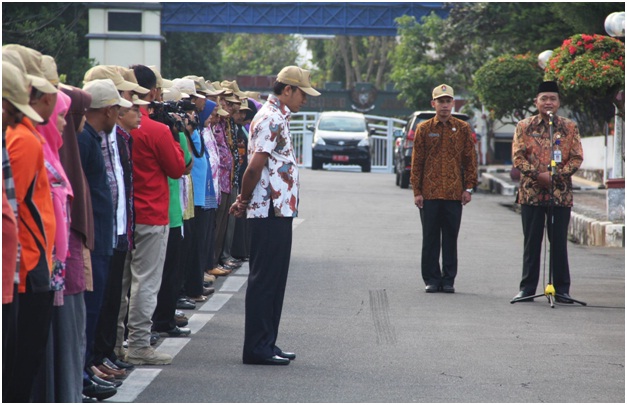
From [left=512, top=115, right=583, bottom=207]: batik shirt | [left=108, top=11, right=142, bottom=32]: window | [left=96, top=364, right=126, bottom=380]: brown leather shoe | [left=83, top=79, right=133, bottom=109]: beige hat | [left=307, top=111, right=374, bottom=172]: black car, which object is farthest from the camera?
[left=108, top=11, right=142, bottom=32]: window

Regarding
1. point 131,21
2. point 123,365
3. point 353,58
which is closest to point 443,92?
point 123,365

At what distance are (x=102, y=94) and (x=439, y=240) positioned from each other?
238 inches

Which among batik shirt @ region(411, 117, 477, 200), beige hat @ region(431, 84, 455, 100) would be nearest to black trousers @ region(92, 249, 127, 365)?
batik shirt @ region(411, 117, 477, 200)

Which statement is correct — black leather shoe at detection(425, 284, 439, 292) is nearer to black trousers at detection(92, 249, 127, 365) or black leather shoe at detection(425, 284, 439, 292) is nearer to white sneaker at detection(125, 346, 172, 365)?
white sneaker at detection(125, 346, 172, 365)

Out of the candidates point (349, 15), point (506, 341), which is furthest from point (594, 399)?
point (349, 15)

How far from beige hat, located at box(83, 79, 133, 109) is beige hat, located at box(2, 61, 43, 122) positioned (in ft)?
5.49

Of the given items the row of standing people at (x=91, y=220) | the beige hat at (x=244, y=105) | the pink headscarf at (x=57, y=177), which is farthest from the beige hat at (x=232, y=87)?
the pink headscarf at (x=57, y=177)

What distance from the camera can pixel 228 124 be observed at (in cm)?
1324

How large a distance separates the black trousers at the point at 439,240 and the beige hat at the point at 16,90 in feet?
24.5

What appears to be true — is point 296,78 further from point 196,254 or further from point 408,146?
point 408,146

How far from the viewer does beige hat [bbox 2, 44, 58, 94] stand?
5727 mm

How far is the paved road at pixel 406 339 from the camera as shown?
7.54 metres

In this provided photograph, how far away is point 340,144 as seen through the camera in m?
40.5

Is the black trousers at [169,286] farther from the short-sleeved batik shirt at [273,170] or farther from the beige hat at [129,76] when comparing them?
the beige hat at [129,76]
